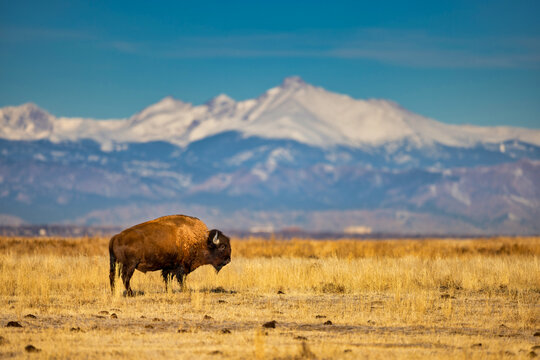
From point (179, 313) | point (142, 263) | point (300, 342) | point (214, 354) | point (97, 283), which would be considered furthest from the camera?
point (97, 283)

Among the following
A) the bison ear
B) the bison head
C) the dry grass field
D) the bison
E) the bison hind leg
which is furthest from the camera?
the bison head

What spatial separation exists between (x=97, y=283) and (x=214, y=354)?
10.7 metres

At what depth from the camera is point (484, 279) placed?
27.7 m

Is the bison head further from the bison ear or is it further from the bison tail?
the bison tail

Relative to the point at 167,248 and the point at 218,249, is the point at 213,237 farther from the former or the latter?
the point at 167,248

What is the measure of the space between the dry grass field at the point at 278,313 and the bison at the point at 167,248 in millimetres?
701

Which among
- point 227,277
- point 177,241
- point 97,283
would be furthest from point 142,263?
point 227,277

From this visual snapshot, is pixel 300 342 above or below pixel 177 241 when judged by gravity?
below

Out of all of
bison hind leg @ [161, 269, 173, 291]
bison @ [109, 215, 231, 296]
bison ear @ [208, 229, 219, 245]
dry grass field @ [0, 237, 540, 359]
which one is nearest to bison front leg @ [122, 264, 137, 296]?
bison @ [109, 215, 231, 296]

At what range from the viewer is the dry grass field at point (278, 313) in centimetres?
1586

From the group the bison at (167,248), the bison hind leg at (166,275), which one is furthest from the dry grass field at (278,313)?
the bison at (167,248)

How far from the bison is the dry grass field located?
70cm

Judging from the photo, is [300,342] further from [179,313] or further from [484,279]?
[484,279]

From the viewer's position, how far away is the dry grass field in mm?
15859
